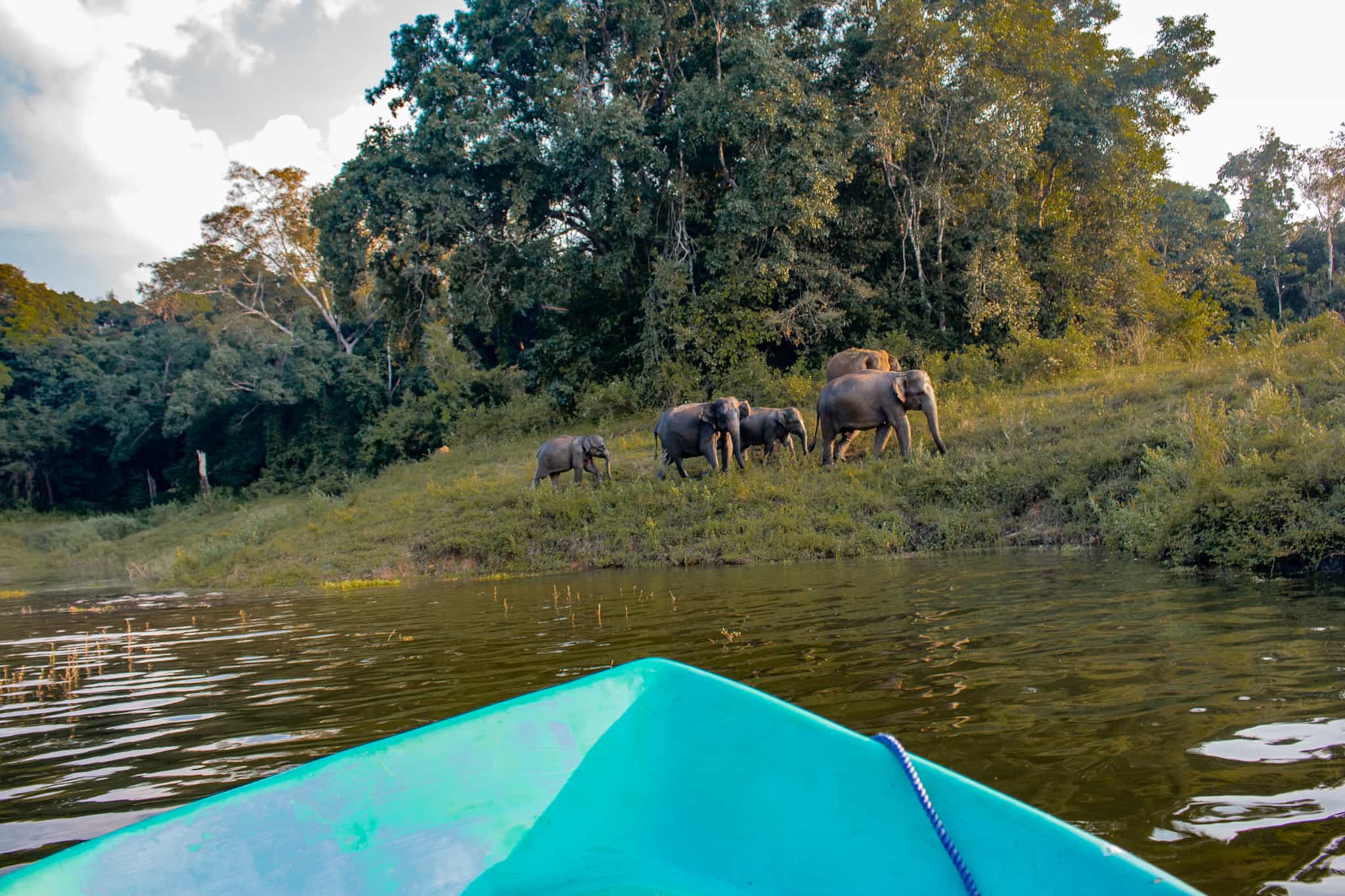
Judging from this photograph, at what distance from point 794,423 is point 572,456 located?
4.46m

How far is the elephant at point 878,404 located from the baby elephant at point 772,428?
0.75 m

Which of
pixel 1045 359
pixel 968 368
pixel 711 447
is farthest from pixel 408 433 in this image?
pixel 1045 359

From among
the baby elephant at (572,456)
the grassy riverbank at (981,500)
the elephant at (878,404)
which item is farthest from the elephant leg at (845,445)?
the baby elephant at (572,456)

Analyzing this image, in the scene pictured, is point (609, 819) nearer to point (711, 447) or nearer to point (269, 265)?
point (711, 447)

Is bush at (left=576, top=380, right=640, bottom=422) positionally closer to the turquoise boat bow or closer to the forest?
Answer: the forest

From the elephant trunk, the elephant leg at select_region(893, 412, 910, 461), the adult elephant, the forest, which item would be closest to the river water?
the elephant leg at select_region(893, 412, 910, 461)

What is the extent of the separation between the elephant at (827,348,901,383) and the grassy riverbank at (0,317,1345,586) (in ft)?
4.48

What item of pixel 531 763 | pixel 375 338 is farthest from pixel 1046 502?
pixel 375 338

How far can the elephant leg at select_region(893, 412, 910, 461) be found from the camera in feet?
48.5

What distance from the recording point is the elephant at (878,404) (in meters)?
14.8

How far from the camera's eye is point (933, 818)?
2.00 m

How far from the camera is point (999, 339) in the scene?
2292cm

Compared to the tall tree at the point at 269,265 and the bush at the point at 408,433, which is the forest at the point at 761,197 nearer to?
the bush at the point at 408,433

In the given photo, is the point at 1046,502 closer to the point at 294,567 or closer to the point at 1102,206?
the point at 294,567
